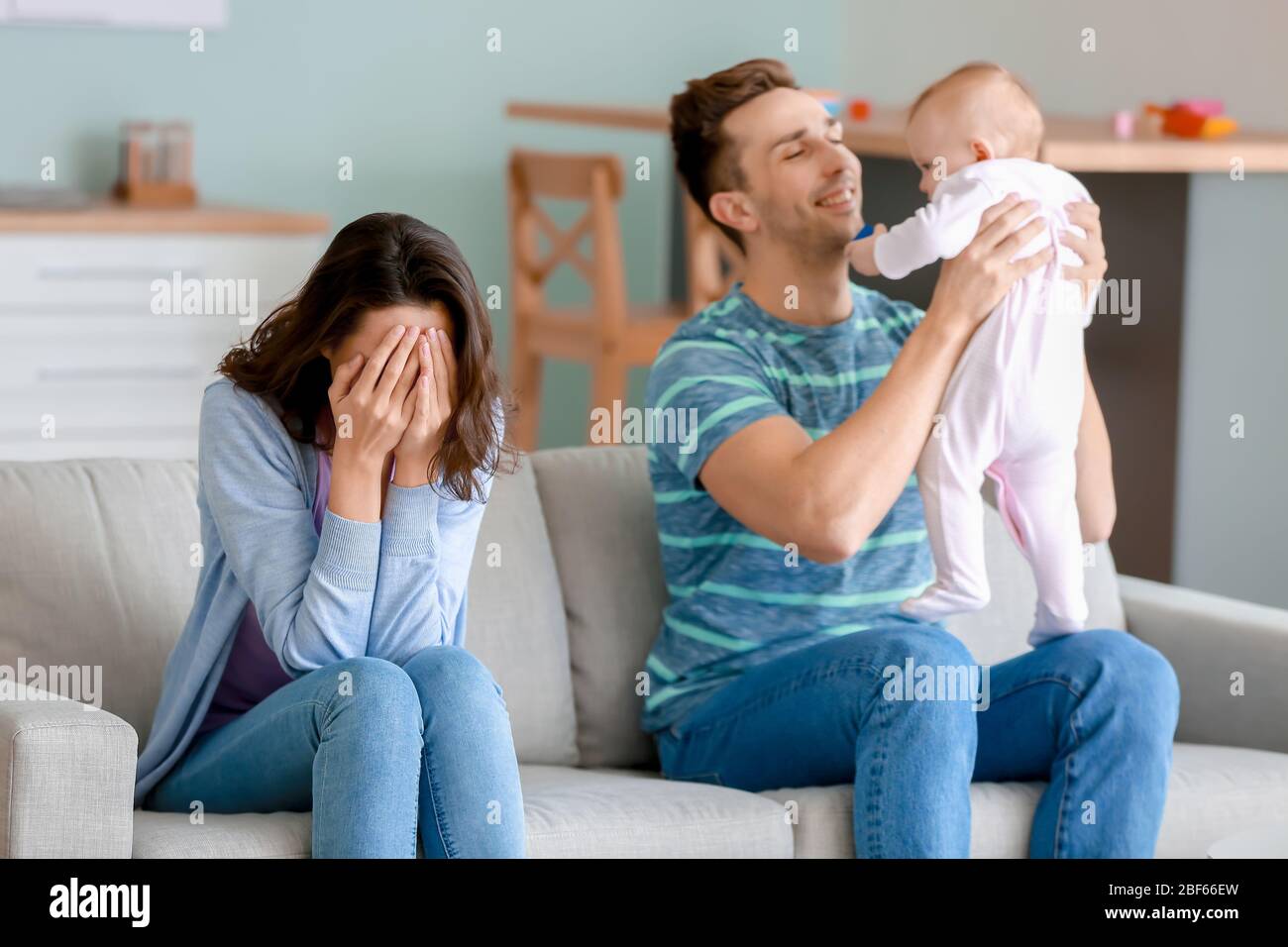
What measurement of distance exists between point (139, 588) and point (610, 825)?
0.60 m

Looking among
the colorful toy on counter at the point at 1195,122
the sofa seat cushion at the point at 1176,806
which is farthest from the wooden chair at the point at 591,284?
the sofa seat cushion at the point at 1176,806

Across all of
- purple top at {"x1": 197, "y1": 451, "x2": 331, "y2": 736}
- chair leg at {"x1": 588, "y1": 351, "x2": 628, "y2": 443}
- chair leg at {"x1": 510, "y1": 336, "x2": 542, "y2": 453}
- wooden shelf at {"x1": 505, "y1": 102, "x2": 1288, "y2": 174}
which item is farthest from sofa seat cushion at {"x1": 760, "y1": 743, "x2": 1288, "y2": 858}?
chair leg at {"x1": 510, "y1": 336, "x2": 542, "y2": 453}

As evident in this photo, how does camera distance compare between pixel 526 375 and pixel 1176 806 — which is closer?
pixel 1176 806

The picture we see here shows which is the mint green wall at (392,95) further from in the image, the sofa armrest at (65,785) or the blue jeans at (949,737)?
the sofa armrest at (65,785)

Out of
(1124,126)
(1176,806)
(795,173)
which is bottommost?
(1176,806)

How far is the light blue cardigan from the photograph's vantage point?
5.31ft

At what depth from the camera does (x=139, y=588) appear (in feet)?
6.31

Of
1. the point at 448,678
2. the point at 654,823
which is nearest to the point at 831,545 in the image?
the point at 654,823

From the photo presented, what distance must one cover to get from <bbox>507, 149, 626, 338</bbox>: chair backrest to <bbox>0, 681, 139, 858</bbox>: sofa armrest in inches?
98.1

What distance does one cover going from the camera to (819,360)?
197 centimetres

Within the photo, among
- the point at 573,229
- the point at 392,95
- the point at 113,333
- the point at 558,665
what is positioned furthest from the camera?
the point at 392,95

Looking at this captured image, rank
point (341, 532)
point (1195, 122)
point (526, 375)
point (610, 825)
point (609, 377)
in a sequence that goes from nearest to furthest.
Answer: point (341, 532) → point (610, 825) → point (1195, 122) → point (609, 377) → point (526, 375)

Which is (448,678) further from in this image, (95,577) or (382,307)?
(95,577)

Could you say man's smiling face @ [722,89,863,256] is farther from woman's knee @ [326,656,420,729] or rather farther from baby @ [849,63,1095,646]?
woman's knee @ [326,656,420,729]
